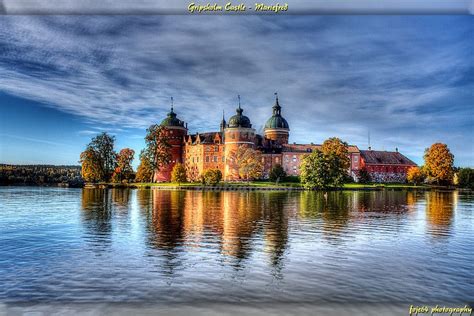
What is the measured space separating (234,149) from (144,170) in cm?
1304

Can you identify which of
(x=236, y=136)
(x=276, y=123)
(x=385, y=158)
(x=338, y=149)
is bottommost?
(x=385, y=158)

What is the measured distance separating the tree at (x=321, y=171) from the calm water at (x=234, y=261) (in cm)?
2492

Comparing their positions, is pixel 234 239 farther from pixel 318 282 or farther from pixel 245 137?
pixel 245 137

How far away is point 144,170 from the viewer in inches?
1736

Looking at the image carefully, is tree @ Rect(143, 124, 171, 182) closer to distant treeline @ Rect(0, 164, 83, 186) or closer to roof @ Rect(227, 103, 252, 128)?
roof @ Rect(227, 103, 252, 128)

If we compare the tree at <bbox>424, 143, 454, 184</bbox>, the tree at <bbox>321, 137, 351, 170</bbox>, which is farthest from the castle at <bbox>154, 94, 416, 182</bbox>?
the tree at <bbox>424, 143, 454, 184</bbox>

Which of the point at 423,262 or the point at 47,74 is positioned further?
the point at 423,262

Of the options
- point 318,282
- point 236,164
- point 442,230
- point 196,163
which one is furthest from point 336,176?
point 318,282

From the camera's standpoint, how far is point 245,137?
53.6 m

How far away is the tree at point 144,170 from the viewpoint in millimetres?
43438

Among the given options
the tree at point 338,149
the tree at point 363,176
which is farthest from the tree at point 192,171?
the tree at point 363,176

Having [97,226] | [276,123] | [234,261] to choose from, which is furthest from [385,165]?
[234,261]

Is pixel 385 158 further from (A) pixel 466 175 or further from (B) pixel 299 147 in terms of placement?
(A) pixel 466 175

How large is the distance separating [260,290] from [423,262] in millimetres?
3538
